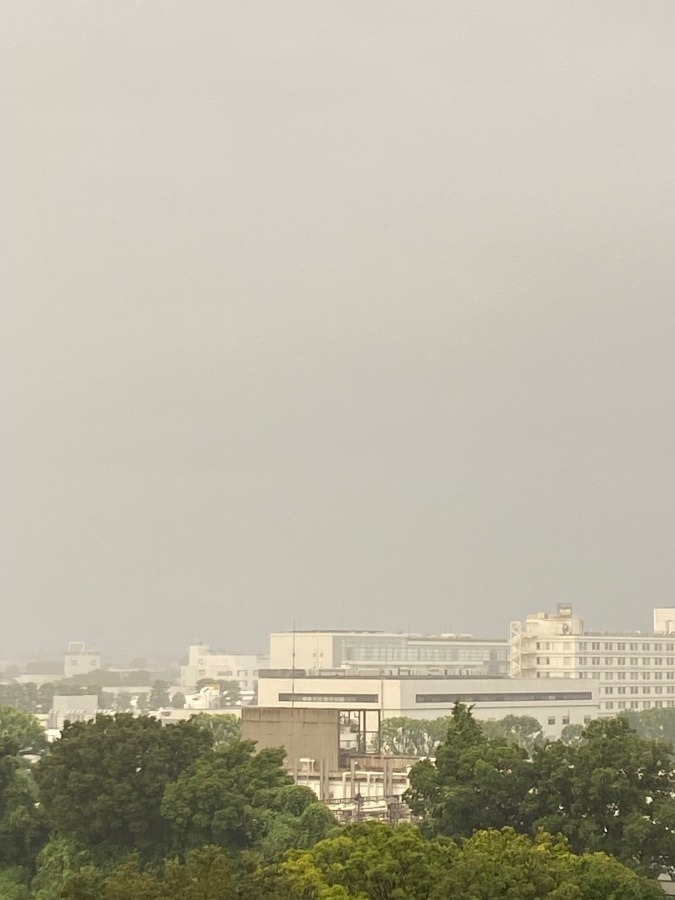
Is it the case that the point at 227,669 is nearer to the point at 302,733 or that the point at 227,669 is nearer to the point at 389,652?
the point at 389,652

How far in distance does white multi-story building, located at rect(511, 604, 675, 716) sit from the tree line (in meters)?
78.0

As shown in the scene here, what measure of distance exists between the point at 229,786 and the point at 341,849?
1096 cm

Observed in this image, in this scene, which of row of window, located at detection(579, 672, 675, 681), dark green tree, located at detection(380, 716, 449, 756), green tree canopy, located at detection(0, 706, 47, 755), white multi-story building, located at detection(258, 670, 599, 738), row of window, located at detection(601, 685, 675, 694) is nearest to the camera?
green tree canopy, located at detection(0, 706, 47, 755)

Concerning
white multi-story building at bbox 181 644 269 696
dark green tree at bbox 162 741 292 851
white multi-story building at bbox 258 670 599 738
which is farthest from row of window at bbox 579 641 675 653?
dark green tree at bbox 162 741 292 851

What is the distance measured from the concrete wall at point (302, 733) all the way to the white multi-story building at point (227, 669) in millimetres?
114805

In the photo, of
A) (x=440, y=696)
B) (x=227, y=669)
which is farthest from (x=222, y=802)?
(x=227, y=669)

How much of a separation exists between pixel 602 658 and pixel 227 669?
2618 inches

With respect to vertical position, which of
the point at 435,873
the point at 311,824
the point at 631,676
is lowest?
the point at 435,873

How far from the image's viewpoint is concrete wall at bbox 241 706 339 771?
56.8m

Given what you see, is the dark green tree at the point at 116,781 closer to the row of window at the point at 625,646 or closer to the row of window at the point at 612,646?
the row of window at the point at 612,646

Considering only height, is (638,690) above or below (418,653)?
below

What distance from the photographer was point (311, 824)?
36.2 meters

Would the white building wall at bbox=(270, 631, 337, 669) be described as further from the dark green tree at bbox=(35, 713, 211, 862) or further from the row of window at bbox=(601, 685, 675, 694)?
the dark green tree at bbox=(35, 713, 211, 862)

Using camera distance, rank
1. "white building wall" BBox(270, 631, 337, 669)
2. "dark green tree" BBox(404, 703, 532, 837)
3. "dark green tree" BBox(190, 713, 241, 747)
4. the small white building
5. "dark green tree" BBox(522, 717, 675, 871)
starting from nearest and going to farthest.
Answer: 1. "dark green tree" BBox(522, 717, 675, 871)
2. "dark green tree" BBox(404, 703, 532, 837)
3. "dark green tree" BBox(190, 713, 241, 747)
4. the small white building
5. "white building wall" BBox(270, 631, 337, 669)
